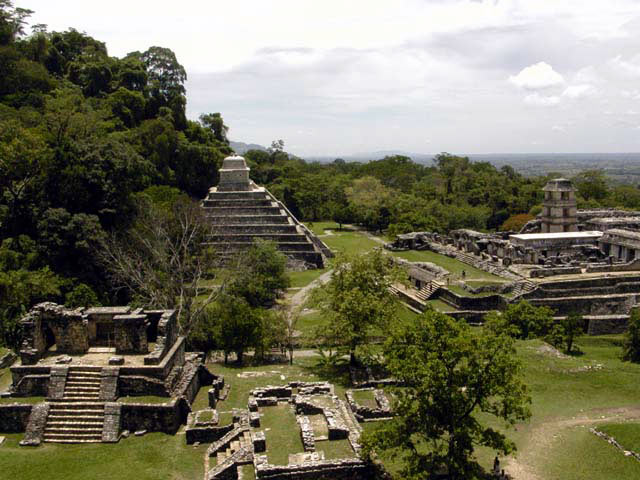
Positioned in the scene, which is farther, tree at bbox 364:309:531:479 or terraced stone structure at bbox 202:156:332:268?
terraced stone structure at bbox 202:156:332:268

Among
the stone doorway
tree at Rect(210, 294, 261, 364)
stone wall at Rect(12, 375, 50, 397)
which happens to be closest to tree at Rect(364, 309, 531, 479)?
stone wall at Rect(12, 375, 50, 397)

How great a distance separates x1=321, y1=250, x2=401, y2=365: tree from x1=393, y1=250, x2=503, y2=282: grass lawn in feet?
51.3

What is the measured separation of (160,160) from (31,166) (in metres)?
23.4

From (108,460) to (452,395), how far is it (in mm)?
9904

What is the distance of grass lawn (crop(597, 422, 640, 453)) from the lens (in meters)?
14.9

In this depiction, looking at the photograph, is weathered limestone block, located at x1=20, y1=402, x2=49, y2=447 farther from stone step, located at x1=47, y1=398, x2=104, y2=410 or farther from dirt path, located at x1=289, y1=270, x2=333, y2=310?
dirt path, located at x1=289, y1=270, x2=333, y2=310

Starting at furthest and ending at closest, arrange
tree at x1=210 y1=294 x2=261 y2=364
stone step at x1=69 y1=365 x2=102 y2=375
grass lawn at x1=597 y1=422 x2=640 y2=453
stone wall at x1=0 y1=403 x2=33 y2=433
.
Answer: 1. tree at x1=210 y1=294 x2=261 y2=364
2. stone step at x1=69 y1=365 x2=102 y2=375
3. stone wall at x1=0 y1=403 x2=33 y2=433
4. grass lawn at x1=597 y1=422 x2=640 y2=453

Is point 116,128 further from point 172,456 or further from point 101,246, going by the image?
point 172,456

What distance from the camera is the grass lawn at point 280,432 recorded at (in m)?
14.1

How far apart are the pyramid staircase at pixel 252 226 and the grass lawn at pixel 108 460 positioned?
27.5 metres

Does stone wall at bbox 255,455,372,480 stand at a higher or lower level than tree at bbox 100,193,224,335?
lower

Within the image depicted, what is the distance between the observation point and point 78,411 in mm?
16719

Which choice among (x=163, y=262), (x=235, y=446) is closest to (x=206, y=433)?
(x=235, y=446)

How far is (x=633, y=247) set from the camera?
38.8 meters
